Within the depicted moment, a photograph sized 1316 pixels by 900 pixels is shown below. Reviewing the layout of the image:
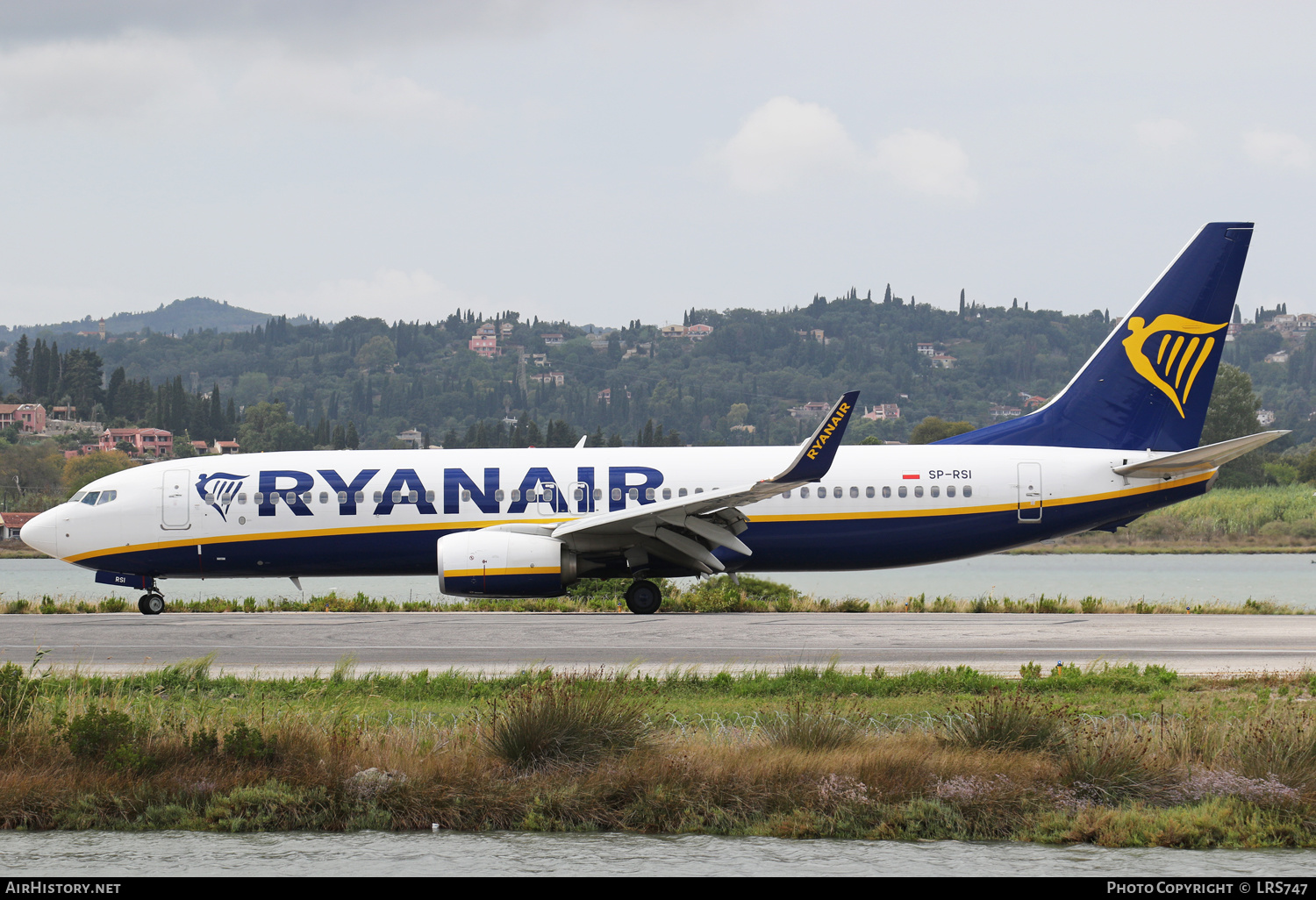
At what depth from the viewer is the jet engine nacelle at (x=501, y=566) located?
76.2 feet

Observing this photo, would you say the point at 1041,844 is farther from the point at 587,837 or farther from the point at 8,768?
the point at 8,768

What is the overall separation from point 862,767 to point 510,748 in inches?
120

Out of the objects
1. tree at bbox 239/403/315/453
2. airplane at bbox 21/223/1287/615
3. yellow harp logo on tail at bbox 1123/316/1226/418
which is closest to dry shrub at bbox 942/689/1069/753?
airplane at bbox 21/223/1287/615

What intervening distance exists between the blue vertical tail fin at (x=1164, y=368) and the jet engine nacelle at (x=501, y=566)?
9.85 m

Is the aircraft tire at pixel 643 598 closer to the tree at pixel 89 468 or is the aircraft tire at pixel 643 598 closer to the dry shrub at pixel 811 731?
the dry shrub at pixel 811 731

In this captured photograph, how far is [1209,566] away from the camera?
5597 centimetres

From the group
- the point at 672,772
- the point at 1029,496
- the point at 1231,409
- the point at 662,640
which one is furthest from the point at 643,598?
the point at 1231,409

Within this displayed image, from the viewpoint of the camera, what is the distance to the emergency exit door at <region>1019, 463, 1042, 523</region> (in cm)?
2628

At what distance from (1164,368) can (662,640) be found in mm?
14443

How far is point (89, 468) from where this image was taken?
105 meters

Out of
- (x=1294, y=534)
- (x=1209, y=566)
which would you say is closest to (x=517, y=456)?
(x=1209, y=566)

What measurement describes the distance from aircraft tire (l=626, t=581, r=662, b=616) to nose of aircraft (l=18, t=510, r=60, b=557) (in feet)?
38.8
